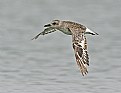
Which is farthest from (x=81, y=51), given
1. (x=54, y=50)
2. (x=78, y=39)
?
(x=54, y=50)

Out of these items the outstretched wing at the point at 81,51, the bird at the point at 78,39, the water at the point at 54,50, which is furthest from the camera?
the water at the point at 54,50

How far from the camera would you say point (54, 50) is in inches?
821

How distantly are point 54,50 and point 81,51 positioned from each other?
24.9 feet

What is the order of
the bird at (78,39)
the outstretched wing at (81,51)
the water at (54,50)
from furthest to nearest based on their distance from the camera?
1. the water at (54,50)
2. the bird at (78,39)
3. the outstretched wing at (81,51)

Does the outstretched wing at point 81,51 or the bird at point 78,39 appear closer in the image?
the outstretched wing at point 81,51

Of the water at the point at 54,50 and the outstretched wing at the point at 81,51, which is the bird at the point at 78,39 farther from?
the water at the point at 54,50

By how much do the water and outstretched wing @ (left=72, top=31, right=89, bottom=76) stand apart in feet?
9.75

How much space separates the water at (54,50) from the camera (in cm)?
1744

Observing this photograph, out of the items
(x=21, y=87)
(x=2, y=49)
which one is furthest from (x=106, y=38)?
(x=21, y=87)

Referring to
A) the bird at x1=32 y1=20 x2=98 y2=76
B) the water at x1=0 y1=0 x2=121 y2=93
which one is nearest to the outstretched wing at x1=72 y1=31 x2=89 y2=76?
the bird at x1=32 y1=20 x2=98 y2=76

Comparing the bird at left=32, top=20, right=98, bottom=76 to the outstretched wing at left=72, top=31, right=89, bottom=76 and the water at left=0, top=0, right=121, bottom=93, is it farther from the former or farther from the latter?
the water at left=0, top=0, right=121, bottom=93

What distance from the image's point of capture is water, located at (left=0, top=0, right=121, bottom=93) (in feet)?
57.2

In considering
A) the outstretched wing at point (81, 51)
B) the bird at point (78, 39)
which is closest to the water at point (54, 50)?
the bird at point (78, 39)

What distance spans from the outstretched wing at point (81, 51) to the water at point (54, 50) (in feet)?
9.75
